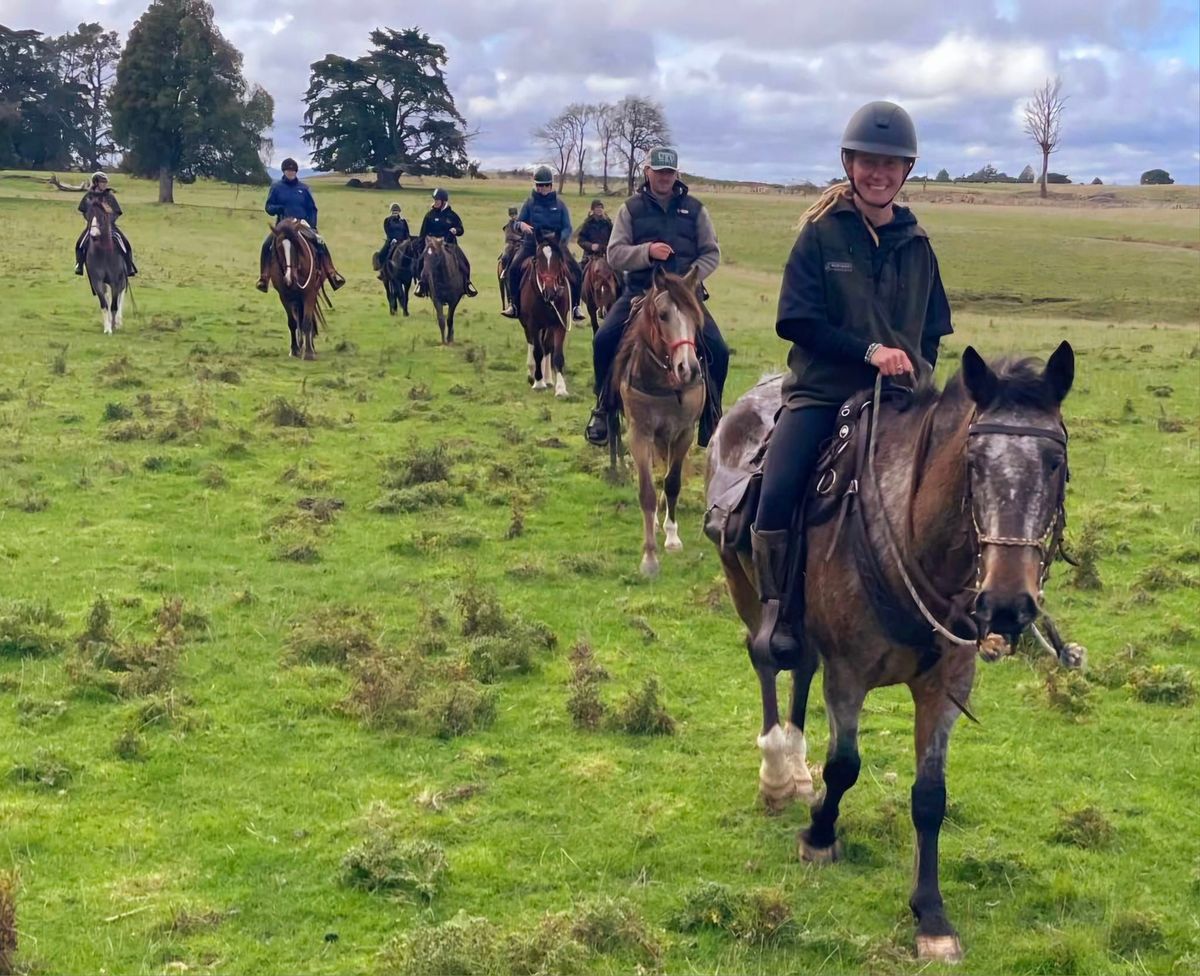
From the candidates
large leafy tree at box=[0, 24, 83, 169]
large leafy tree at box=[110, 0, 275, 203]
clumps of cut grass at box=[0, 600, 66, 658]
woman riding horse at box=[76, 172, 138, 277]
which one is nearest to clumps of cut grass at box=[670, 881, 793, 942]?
clumps of cut grass at box=[0, 600, 66, 658]

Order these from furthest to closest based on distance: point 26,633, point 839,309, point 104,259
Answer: point 104,259 → point 26,633 → point 839,309

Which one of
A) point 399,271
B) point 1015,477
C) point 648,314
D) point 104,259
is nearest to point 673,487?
point 648,314

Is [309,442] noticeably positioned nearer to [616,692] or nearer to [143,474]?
[143,474]

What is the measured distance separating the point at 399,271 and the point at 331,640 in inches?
782

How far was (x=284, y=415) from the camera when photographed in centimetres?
1505

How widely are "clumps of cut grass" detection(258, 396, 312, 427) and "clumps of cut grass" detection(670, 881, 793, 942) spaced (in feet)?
36.5


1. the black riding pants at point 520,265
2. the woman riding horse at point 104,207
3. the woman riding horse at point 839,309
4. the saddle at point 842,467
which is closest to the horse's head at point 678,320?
the saddle at point 842,467

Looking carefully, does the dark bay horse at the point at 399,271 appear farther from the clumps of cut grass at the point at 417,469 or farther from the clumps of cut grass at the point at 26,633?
the clumps of cut grass at the point at 26,633

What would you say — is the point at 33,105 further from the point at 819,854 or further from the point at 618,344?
the point at 819,854

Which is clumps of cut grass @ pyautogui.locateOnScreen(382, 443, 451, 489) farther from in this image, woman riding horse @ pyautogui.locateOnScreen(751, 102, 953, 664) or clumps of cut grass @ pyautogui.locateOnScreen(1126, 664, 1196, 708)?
woman riding horse @ pyautogui.locateOnScreen(751, 102, 953, 664)

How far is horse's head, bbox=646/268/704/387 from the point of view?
31.2ft

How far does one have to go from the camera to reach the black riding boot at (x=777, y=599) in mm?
5039

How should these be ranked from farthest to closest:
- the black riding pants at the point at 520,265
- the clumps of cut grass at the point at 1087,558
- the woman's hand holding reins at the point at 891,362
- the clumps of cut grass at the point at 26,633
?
the black riding pants at the point at 520,265 → the clumps of cut grass at the point at 1087,558 → the clumps of cut grass at the point at 26,633 → the woman's hand holding reins at the point at 891,362

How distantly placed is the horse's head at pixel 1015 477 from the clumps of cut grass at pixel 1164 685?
400 centimetres
